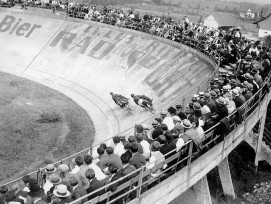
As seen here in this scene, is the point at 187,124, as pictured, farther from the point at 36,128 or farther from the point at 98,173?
the point at 36,128

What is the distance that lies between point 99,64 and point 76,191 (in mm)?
19591

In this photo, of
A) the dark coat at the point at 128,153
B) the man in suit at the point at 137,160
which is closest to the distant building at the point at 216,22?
the dark coat at the point at 128,153

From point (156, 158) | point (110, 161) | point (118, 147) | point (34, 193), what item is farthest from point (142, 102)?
point (34, 193)

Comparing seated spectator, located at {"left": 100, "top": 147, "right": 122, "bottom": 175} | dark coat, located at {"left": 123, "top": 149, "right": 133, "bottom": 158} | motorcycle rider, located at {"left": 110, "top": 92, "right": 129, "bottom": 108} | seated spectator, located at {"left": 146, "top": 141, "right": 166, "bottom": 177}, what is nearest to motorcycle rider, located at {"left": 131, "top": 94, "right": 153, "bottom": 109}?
motorcycle rider, located at {"left": 110, "top": 92, "right": 129, "bottom": 108}

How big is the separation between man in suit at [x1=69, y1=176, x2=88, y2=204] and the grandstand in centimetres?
30

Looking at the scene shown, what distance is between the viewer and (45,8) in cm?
3416

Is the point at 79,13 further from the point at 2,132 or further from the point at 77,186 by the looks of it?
the point at 77,186

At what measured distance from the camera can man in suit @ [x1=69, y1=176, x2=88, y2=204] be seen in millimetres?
7028

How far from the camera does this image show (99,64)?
85.7 ft

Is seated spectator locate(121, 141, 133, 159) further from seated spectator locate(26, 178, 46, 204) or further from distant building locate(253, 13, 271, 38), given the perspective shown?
distant building locate(253, 13, 271, 38)

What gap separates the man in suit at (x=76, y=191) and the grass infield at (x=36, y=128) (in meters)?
7.45

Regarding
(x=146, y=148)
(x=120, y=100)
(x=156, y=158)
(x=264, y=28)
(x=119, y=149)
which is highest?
(x=146, y=148)

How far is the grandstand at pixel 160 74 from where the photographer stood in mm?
9266

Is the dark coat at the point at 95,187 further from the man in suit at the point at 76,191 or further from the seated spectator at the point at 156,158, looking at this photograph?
the seated spectator at the point at 156,158
